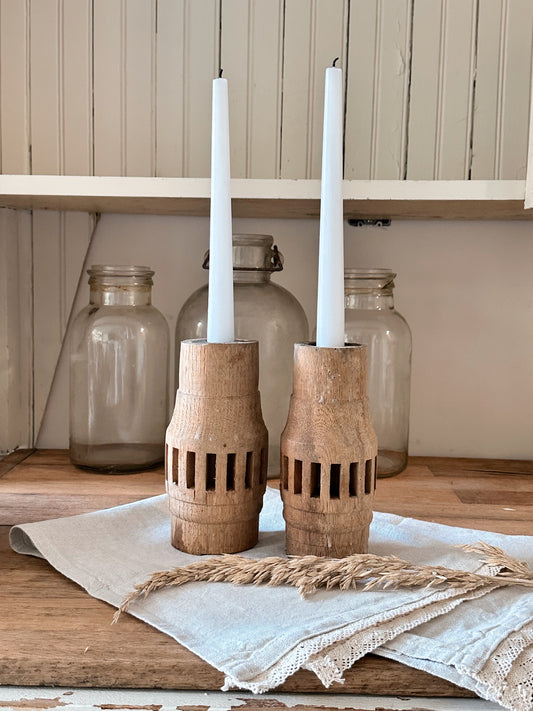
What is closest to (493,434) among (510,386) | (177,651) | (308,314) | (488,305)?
(510,386)

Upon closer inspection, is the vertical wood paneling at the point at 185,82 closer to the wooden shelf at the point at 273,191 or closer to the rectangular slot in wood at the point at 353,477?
the wooden shelf at the point at 273,191

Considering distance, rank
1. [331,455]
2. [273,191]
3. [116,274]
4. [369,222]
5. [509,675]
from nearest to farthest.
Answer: [509,675] → [331,455] → [273,191] → [116,274] → [369,222]

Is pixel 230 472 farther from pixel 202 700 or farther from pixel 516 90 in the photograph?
pixel 516 90

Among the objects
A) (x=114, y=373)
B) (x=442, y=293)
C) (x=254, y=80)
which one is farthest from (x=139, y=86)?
(x=442, y=293)

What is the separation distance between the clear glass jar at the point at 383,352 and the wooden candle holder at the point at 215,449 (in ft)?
1.02

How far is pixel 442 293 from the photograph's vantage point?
97cm

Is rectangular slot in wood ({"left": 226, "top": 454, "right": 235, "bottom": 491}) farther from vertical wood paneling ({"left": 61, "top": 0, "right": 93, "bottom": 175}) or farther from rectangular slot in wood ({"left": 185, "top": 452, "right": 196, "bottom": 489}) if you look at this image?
vertical wood paneling ({"left": 61, "top": 0, "right": 93, "bottom": 175})

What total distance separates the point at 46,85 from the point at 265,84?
10.8 inches

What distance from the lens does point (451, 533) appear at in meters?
0.64

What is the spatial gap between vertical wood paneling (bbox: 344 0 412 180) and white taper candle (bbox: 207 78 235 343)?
1.30 feet

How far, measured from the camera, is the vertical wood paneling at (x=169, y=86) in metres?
0.92

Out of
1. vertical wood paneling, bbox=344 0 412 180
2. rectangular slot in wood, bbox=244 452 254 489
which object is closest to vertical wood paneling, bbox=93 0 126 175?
vertical wood paneling, bbox=344 0 412 180

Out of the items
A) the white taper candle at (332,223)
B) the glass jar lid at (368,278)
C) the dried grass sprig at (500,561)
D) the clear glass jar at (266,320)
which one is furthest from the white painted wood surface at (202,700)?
the glass jar lid at (368,278)

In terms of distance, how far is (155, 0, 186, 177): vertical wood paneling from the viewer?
92cm
